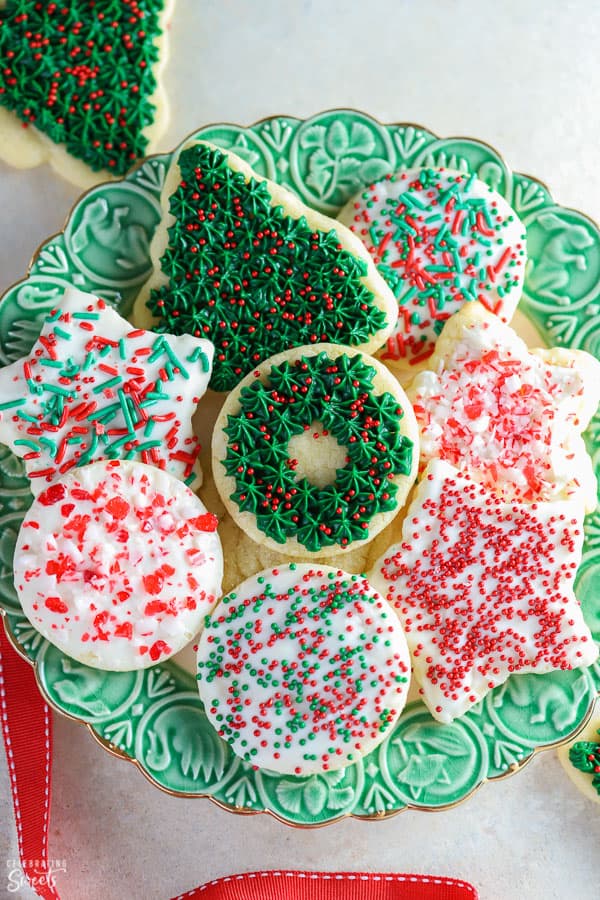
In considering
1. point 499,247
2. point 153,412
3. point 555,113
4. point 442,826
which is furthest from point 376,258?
point 442,826

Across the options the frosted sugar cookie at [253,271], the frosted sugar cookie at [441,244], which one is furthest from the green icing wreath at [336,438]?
the frosted sugar cookie at [441,244]

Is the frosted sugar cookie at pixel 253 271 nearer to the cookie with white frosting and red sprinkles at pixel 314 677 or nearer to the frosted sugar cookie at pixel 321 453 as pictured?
the frosted sugar cookie at pixel 321 453

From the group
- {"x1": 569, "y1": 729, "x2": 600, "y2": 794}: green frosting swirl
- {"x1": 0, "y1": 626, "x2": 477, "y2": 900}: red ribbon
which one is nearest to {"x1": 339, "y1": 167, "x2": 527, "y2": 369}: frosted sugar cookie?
{"x1": 569, "y1": 729, "x2": 600, "y2": 794}: green frosting swirl

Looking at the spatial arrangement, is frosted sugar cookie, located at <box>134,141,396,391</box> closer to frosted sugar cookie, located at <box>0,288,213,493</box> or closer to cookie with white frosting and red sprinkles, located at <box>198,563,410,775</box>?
frosted sugar cookie, located at <box>0,288,213,493</box>

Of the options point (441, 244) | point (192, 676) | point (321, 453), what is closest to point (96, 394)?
point (321, 453)

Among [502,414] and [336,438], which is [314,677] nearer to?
[336,438]

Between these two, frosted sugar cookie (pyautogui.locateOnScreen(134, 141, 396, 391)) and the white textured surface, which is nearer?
frosted sugar cookie (pyautogui.locateOnScreen(134, 141, 396, 391))
